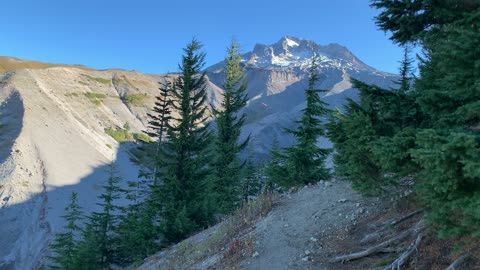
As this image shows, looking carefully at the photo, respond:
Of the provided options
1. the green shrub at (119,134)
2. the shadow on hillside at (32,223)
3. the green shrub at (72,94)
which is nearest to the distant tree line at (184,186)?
the shadow on hillside at (32,223)

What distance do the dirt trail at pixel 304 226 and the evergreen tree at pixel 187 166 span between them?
634 centimetres

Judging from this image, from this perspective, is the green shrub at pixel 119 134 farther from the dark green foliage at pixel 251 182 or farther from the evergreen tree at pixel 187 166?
the evergreen tree at pixel 187 166

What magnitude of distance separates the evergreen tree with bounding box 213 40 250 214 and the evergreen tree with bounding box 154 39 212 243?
3.39 m

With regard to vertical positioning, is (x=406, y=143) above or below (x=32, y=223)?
above

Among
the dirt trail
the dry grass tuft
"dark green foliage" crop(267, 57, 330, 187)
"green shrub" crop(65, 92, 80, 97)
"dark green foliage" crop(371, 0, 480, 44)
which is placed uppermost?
"green shrub" crop(65, 92, 80, 97)

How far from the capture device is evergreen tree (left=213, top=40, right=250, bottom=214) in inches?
891

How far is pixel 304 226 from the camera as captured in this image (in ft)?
27.6

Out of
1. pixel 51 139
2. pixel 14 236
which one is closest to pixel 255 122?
pixel 51 139

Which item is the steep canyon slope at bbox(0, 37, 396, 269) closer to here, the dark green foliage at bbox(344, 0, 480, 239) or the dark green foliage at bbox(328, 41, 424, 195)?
the dark green foliage at bbox(344, 0, 480, 239)

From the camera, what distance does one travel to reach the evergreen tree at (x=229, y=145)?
2262 centimetres

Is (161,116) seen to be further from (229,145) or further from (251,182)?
(251,182)

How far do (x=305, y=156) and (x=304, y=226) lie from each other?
666 centimetres

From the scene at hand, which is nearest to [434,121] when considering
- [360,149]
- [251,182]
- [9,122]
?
[360,149]

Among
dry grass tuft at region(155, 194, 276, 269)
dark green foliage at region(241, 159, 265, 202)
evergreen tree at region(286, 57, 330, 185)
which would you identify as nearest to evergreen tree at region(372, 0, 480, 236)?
dry grass tuft at region(155, 194, 276, 269)
